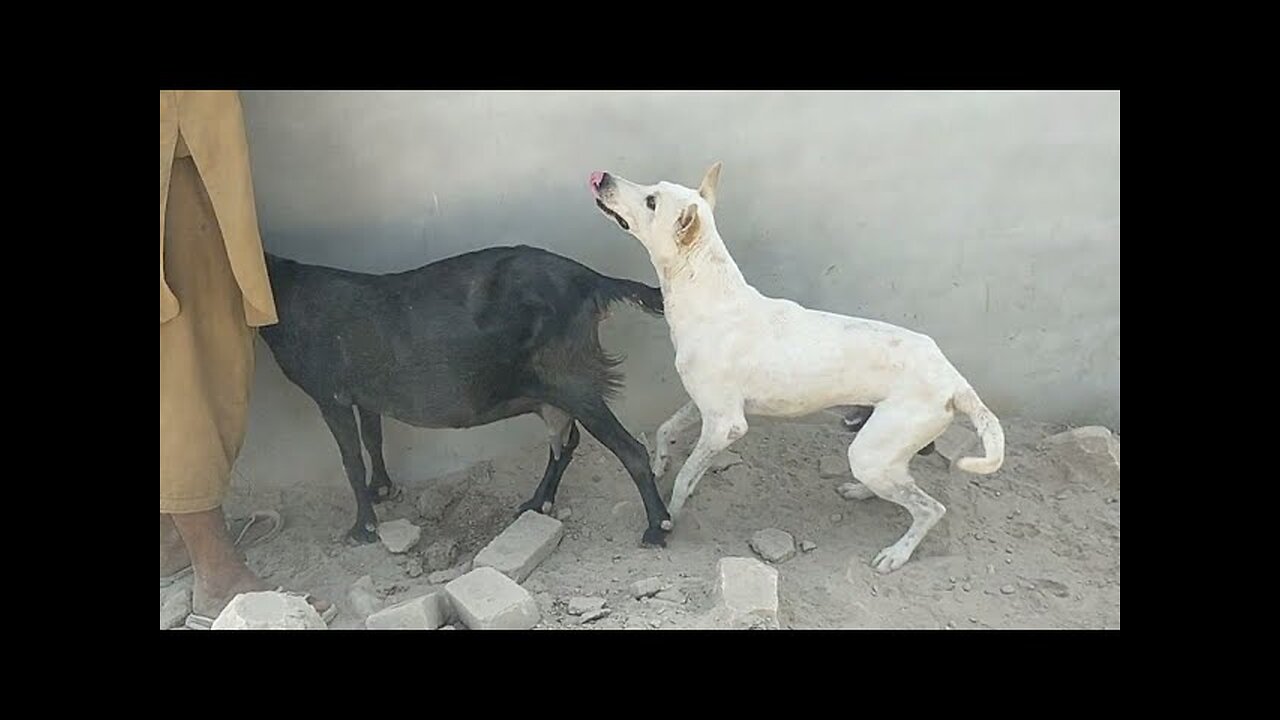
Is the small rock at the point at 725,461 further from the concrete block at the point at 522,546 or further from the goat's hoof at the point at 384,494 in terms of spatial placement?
the goat's hoof at the point at 384,494

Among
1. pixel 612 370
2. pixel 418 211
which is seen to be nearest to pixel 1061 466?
pixel 612 370

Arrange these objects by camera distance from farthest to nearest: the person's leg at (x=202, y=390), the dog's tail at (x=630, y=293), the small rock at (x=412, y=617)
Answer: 1. the dog's tail at (x=630, y=293)
2. the person's leg at (x=202, y=390)
3. the small rock at (x=412, y=617)

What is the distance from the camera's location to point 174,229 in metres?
3.02

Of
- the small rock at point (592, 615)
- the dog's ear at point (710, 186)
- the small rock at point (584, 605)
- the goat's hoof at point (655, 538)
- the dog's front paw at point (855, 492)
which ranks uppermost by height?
the dog's ear at point (710, 186)

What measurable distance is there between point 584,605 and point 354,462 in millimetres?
1007

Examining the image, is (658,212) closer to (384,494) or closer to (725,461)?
(725,461)

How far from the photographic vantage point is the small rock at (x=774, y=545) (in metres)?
3.28

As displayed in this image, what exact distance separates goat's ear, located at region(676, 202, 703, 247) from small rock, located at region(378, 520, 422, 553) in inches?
53.4

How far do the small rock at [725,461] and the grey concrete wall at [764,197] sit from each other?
26 centimetres

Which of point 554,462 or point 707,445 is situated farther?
point 554,462

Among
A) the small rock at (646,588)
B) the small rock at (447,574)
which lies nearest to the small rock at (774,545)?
the small rock at (646,588)

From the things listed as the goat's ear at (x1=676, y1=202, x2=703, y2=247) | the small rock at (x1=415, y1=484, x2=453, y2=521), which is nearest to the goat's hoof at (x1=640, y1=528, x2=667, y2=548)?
the small rock at (x1=415, y1=484, x2=453, y2=521)

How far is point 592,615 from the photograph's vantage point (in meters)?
2.99

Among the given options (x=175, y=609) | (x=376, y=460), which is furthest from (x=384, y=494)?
(x=175, y=609)
